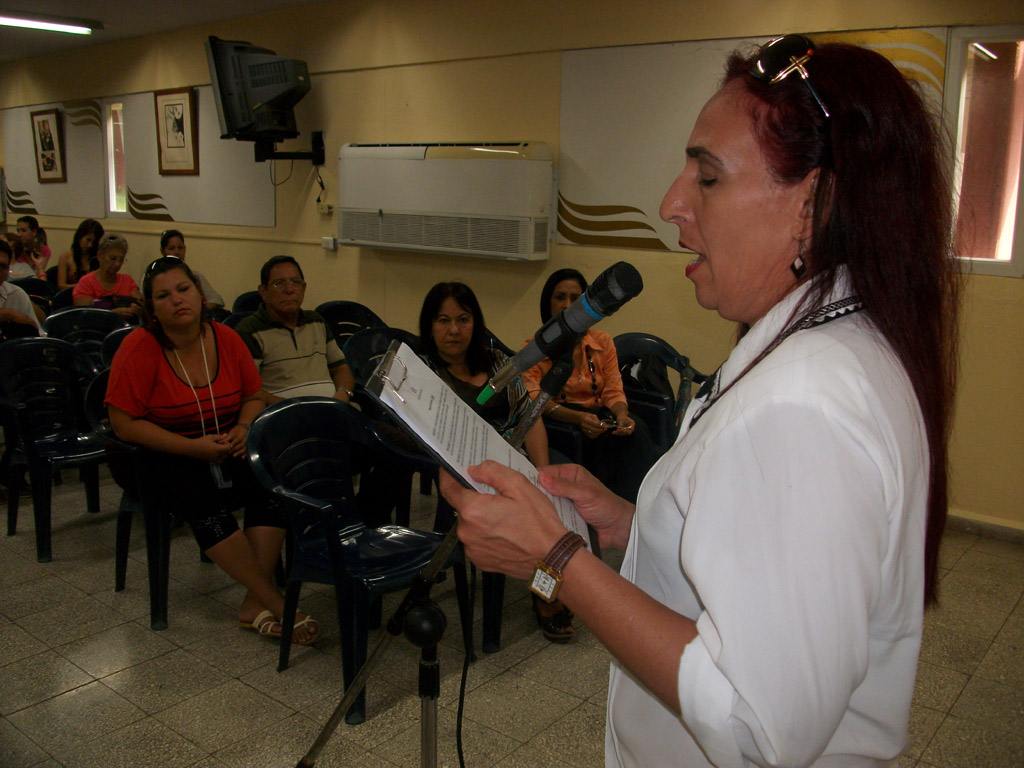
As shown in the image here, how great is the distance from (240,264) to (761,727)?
719cm

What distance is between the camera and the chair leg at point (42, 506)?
3326 mm

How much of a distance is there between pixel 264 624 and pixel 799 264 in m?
2.48

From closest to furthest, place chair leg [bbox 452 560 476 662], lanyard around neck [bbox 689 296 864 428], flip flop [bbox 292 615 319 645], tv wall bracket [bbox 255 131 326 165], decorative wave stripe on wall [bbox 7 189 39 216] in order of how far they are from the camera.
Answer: lanyard around neck [bbox 689 296 864 428], chair leg [bbox 452 560 476 662], flip flop [bbox 292 615 319 645], tv wall bracket [bbox 255 131 326 165], decorative wave stripe on wall [bbox 7 189 39 216]

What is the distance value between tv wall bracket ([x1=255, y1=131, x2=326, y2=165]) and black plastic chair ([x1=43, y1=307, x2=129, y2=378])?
2.28 meters

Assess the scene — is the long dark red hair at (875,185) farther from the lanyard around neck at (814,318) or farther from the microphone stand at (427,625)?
the microphone stand at (427,625)

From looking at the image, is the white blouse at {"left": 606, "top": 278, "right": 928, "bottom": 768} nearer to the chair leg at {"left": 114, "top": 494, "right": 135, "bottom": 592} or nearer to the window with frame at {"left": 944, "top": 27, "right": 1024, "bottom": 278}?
the chair leg at {"left": 114, "top": 494, "right": 135, "bottom": 592}

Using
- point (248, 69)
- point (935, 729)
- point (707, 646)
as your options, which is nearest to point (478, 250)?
point (248, 69)

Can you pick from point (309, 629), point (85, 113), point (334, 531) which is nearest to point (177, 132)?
point (85, 113)

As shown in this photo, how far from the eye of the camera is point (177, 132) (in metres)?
7.65

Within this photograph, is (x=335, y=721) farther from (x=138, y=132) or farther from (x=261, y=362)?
(x=138, y=132)

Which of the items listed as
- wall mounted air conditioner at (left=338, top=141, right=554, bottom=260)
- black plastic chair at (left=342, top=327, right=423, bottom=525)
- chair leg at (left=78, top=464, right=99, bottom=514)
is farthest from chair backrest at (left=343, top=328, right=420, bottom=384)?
wall mounted air conditioner at (left=338, top=141, right=554, bottom=260)

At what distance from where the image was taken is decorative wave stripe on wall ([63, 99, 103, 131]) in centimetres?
856

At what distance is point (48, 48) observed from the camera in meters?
8.86

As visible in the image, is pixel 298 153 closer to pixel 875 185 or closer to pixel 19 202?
pixel 19 202
